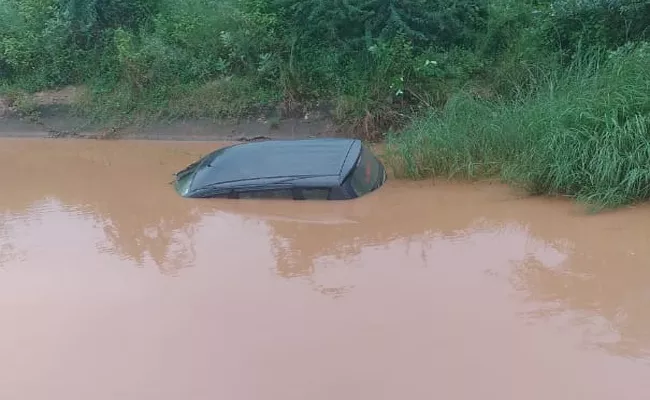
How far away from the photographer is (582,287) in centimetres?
534

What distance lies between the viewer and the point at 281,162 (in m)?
7.25

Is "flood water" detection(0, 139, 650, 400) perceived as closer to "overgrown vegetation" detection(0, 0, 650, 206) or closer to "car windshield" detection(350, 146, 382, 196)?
"car windshield" detection(350, 146, 382, 196)

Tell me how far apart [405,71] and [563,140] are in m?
4.07

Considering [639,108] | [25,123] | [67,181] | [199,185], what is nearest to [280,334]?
[199,185]

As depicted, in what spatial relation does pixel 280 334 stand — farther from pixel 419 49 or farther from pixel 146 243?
pixel 419 49

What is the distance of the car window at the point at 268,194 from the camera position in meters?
7.14

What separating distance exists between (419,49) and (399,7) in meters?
0.75

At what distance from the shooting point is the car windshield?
7.27 m

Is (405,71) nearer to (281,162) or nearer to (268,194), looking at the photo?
(281,162)

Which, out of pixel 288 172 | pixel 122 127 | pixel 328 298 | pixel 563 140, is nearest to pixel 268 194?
pixel 288 172

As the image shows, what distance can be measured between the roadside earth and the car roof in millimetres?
3474

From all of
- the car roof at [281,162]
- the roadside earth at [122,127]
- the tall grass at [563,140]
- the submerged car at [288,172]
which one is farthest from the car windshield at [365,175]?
the roadside earth at [122,127]

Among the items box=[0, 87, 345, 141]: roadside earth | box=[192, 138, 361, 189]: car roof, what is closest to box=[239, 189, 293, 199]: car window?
box=[192, 138, 361, 189]: car roof

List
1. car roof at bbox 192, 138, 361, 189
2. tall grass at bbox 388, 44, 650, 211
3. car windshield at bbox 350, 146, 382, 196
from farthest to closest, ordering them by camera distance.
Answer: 1. car windshield at bbox 350, 146, 382, 196
2. car roof at bbox 192, 138, 361, 189
3. tall grass at bbox 388, 44, 650, 211
